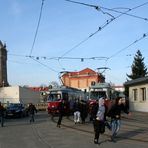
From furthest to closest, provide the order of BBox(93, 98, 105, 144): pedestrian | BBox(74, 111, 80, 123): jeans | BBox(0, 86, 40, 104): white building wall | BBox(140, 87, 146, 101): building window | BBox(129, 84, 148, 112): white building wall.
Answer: BBox(0, 86, 40, 104): white building wall
BBox(140, 87, 146, 101): building window
BBox(129, 84, 148, 112): white building wall
BBox(74, 111, 80, 123): jeans
BBox(93, 98, 105, 144): pedestrian

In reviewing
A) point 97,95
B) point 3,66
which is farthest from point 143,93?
point 3,66

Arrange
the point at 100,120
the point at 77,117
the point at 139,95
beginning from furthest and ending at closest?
the point at 139,95 → the point at 77,117 → the point at 100,120

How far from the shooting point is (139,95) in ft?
168

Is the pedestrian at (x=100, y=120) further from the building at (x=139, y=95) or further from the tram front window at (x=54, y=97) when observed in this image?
the building at (x=139, y=95)

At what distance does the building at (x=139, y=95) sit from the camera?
160 ft

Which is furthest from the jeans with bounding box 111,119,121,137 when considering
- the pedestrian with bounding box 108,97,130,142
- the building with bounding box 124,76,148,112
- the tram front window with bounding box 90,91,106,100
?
the building with bounding box 124,76,148,112

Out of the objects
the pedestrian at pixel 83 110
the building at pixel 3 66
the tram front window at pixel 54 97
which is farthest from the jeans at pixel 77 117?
the building at pixel 3 66

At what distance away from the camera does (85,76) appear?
150 m

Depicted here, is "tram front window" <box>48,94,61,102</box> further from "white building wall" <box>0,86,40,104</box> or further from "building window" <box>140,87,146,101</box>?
"white building wall" <box>0,86,40,104</box>

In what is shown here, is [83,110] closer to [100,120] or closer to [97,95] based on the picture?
[100,120]

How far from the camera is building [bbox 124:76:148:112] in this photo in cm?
4872

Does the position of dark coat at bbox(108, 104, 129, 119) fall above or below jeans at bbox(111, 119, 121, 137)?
above

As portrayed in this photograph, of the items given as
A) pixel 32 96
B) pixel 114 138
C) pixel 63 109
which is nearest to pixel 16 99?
pixel 32 96

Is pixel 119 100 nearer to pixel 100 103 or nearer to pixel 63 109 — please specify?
pixel 100 103
